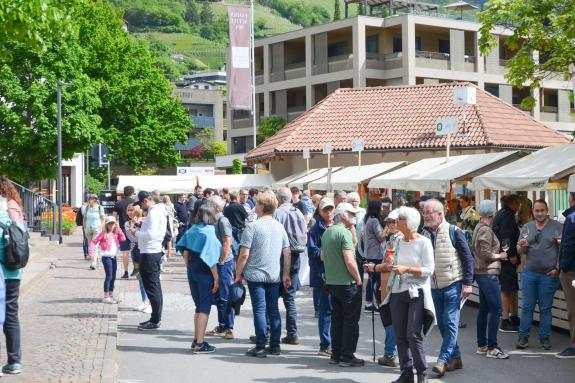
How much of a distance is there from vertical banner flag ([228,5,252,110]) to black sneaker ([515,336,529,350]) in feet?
124

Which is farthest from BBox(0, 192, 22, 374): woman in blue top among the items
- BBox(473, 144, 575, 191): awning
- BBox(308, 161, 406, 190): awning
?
BBox(308, 161, 406, 190): awning

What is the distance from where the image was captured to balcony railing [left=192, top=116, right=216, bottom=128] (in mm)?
122044

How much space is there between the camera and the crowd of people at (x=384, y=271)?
9164mm

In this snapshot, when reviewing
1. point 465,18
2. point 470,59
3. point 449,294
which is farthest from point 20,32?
point 465,18

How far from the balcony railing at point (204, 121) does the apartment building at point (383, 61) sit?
2078 inches

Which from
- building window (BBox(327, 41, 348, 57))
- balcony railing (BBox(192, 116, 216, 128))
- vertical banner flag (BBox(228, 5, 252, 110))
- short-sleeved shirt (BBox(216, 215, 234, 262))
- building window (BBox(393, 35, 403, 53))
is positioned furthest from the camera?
balcony railing (BBox(192, 116, 216, 128))

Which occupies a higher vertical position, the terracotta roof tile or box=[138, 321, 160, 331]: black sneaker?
the terracotta roof tile

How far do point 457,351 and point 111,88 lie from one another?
4807cm

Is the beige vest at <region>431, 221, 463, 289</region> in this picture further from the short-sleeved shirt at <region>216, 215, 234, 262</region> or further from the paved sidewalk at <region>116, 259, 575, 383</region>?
the short-sleeved shirt at <region>216, 215, 234, 262</region>

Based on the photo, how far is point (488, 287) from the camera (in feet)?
35.5

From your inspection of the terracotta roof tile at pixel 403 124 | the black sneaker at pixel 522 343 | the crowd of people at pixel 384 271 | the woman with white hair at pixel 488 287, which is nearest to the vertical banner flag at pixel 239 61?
the terracotta roof tile at pixel 403 124

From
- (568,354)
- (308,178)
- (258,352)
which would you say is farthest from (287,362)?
(308,178)

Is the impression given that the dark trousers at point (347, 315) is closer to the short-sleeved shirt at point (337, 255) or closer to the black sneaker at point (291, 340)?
the short-sleeved shirt at point (337, 255)

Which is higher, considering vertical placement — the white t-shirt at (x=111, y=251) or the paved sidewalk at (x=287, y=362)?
the white t-shirt at (x=111, y=251)
